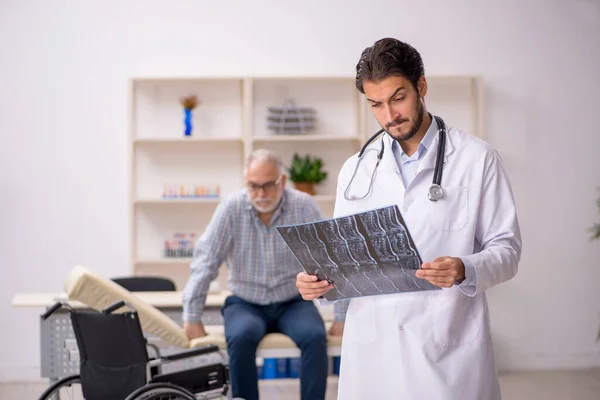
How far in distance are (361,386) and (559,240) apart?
408cm

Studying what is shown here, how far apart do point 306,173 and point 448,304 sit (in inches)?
136

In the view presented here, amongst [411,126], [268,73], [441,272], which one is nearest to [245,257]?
[411,126]

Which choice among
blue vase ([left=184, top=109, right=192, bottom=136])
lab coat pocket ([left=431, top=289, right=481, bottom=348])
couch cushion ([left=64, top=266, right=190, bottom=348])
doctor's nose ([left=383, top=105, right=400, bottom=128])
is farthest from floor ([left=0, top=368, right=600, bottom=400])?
doctor's nose ([left=383, top=105, right=400, bottom=128])

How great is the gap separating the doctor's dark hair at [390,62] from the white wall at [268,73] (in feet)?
12.2

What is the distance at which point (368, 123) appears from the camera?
5.23 meters

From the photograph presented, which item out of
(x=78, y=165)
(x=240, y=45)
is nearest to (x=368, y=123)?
(x=240, y=45)

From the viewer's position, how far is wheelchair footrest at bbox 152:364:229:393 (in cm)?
296

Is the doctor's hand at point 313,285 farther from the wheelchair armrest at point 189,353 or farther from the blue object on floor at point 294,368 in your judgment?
the blue object on floor at point 294,368

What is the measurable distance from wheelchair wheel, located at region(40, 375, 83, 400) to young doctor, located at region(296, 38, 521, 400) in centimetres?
159

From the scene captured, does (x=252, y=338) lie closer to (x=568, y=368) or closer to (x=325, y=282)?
(x=325, y=282)

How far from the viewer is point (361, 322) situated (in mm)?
1744

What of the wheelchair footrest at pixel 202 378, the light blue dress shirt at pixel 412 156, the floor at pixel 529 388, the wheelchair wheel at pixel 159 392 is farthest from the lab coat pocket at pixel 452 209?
the floor at pixel 529 388

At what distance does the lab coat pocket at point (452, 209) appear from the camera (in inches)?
65.7

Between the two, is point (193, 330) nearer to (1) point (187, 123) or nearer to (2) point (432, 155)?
(2) point (432, 155)
